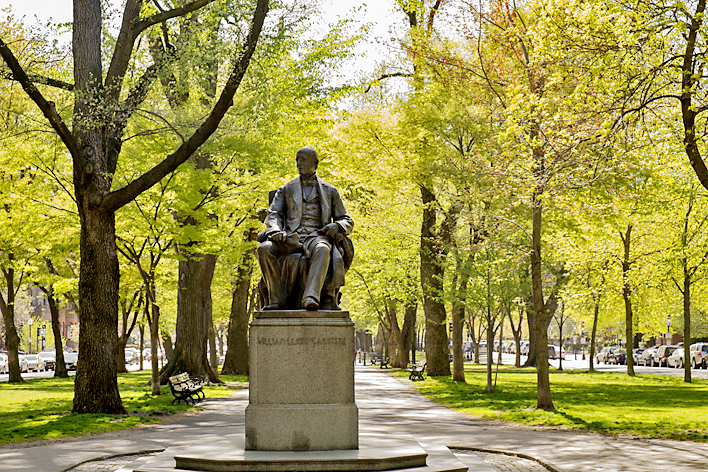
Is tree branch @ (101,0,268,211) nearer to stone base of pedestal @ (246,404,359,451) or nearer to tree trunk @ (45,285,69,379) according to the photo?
stone base of pedestal @ (246,404,359,451)

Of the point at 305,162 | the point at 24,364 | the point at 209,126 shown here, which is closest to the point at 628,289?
the point at 209,126

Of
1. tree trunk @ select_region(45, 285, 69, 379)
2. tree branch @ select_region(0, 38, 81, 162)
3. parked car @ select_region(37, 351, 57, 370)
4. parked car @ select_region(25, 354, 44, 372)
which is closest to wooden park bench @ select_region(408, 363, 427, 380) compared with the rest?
tree trunk @ select_region(45, 285, 69, 379)

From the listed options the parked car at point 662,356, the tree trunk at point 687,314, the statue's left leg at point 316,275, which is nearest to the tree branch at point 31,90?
the statue's left leg at point 316,275

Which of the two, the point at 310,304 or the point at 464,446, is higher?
the point at 310,304

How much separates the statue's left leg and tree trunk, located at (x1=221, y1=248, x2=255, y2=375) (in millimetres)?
24862

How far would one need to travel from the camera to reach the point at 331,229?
33.1 feet

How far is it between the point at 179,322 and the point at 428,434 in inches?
561

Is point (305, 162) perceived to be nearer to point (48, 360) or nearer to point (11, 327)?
point (11, 327)

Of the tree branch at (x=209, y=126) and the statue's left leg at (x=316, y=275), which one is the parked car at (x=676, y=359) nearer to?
the tree branch at (x=209, y=126)

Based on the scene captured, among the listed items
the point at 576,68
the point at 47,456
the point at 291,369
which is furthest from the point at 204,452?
the point at 576,68

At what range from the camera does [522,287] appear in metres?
24.6

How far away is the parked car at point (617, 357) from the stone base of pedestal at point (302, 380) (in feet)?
182

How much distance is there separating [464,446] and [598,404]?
8.86 meters

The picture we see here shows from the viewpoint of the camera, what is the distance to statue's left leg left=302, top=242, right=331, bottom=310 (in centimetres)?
953
